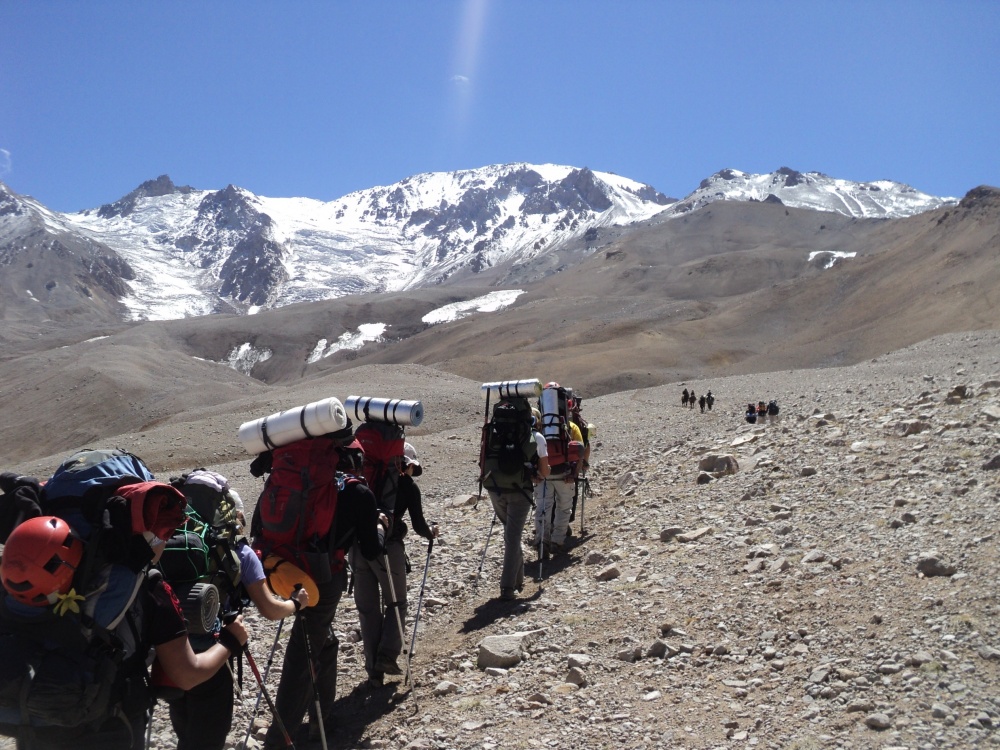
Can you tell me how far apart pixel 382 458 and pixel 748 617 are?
337 cm

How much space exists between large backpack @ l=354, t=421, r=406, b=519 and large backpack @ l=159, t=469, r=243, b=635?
2304 millimetres

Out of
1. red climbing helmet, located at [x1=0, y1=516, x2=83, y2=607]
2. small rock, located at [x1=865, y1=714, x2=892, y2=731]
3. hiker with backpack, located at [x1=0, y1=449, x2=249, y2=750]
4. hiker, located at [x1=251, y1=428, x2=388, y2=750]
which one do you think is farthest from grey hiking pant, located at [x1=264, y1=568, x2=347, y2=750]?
small rock, located at [x1=865, y1=714, x2=892, y2=731]

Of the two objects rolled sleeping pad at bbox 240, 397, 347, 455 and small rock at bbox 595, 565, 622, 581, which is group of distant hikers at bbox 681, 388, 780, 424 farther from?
rolled sleeping pad at bbox 240, 397, 347, 455

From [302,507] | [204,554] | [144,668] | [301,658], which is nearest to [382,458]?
[302,507]

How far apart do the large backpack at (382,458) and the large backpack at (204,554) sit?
2304 mm

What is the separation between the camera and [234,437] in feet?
110

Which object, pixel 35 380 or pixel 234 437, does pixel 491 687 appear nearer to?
pixel 234 437

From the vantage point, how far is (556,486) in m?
11.1

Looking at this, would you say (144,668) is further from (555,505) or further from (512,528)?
(555,505)

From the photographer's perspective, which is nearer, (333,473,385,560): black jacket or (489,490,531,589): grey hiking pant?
(333,473,385,560): black jacket

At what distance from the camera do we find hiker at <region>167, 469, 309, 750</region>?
4.65 metres

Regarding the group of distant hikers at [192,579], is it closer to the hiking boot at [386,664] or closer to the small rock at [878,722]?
the hiking boot at [386,664]

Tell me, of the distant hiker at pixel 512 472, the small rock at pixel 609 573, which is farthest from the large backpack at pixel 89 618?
the small rock at pixel 609 573

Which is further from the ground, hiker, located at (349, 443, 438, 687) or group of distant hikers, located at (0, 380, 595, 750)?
group of distant hikers, located at (0, 380, 595, 750)
